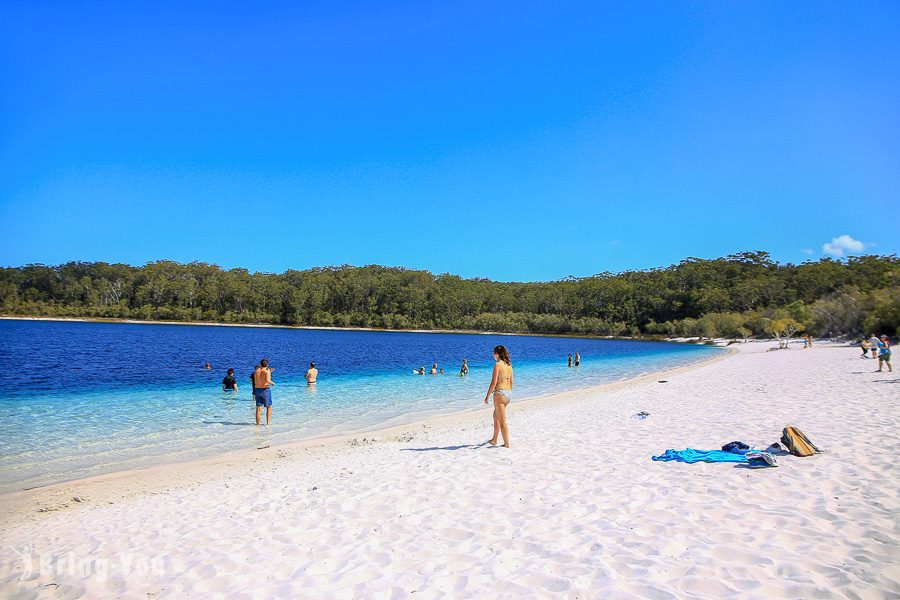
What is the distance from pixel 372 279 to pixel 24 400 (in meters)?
138

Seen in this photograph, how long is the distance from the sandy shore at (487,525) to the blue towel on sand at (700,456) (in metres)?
0.34

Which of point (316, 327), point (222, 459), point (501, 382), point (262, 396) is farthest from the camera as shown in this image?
point (316, 327)

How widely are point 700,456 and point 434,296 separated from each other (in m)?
149

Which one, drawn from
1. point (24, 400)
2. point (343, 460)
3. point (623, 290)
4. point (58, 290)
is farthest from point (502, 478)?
point (58, 290)

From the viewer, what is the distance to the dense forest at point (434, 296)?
115688mm

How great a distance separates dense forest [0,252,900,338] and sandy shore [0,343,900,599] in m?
101

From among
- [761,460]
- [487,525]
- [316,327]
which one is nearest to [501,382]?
[487,525]

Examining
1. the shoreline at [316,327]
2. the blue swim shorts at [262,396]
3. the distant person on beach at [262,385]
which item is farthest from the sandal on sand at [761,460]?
the shoreline at [316,327]

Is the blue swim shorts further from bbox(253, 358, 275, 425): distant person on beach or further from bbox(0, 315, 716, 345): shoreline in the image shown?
Result: bbox(0, 315, 716, 345): shoreline

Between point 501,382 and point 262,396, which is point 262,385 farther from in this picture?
point 501,382

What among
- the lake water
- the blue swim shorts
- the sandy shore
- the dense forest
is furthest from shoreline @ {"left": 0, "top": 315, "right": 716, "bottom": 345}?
the sandy shore

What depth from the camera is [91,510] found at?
24.7 ft

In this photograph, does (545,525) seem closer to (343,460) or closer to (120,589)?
(120,589)

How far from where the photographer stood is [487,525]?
5.61 metres
